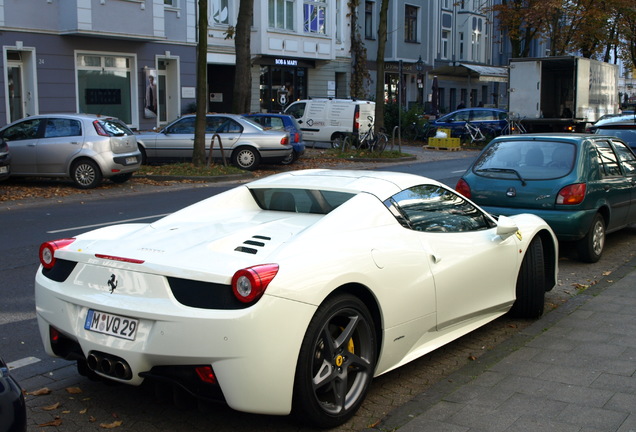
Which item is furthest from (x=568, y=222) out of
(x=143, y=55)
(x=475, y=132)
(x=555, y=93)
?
(x=475, y=132)

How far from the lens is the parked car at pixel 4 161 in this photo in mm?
15156

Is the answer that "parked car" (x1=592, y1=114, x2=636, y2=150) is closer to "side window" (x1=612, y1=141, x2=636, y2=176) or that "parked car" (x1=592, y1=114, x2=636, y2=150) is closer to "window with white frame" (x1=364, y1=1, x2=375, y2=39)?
"side window" (x1=612, y1=141, x2=636, y2=176)

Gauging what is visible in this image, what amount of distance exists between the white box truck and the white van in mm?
→ 5581

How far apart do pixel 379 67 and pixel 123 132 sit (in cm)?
1219

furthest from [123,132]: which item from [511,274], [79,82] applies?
[511,274]

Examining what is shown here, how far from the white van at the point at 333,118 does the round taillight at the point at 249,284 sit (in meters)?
24.4

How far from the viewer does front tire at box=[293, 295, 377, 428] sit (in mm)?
3908

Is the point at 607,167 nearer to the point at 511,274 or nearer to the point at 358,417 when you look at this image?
the point at 511,274

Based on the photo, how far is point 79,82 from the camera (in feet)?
88.1

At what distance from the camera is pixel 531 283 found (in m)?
6.21

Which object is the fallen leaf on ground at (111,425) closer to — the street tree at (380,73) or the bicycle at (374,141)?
the bicycle at (374,141)

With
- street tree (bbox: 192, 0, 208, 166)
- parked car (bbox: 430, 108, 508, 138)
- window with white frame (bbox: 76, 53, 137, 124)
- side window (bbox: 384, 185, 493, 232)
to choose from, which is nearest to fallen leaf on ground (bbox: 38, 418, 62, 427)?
side window (bbox: 384, 185, 493, 232)

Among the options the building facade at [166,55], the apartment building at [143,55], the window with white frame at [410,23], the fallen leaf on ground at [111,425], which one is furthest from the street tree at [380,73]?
the fallen leaf on ground at [111,425]

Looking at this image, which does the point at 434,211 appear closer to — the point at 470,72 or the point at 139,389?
the point at 139,389
